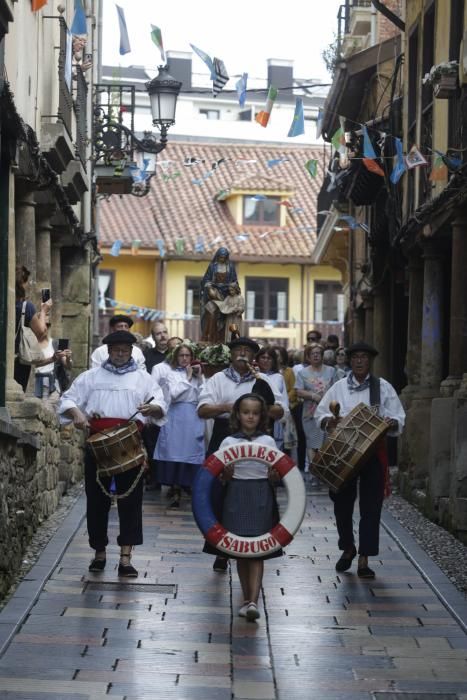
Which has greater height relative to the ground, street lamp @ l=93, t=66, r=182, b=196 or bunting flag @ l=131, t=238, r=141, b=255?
street lamp @ l=93, t=66, r=182, b=196

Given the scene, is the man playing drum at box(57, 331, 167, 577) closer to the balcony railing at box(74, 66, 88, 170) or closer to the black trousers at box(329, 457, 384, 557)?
the black trousers at box(329, 457, 384, 557)

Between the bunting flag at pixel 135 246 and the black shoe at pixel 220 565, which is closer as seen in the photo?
the black shoe at pixel 220 565

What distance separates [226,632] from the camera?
8586mm

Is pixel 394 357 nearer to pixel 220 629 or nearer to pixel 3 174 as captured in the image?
pixel 3 174

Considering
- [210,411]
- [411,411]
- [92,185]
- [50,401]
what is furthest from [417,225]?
[92,185]

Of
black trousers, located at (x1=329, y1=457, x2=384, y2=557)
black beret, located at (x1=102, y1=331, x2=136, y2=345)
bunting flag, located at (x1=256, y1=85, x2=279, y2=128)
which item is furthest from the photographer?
bunting flag, located at (x1=256, y1=85, x2=279, y2=128)

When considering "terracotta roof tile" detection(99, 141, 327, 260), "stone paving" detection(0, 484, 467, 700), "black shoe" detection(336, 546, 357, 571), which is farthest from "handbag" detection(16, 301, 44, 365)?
"terracotta roof tile" detection(99, 141, 327, 260)

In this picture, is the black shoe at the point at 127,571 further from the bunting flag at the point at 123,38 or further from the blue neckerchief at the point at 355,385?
the bunting flag at the point at 123,38

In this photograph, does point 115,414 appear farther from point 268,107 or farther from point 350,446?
point 268,107

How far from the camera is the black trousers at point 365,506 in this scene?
35.2 feet

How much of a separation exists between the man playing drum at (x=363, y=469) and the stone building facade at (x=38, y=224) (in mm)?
2284

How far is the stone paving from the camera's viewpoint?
7.26 metres

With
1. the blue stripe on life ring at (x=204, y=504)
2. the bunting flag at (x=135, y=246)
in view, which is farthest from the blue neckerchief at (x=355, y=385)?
the bunting flag at (x=135, y=246)

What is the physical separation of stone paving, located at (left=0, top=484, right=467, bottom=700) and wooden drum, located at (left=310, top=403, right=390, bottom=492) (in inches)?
29.0
